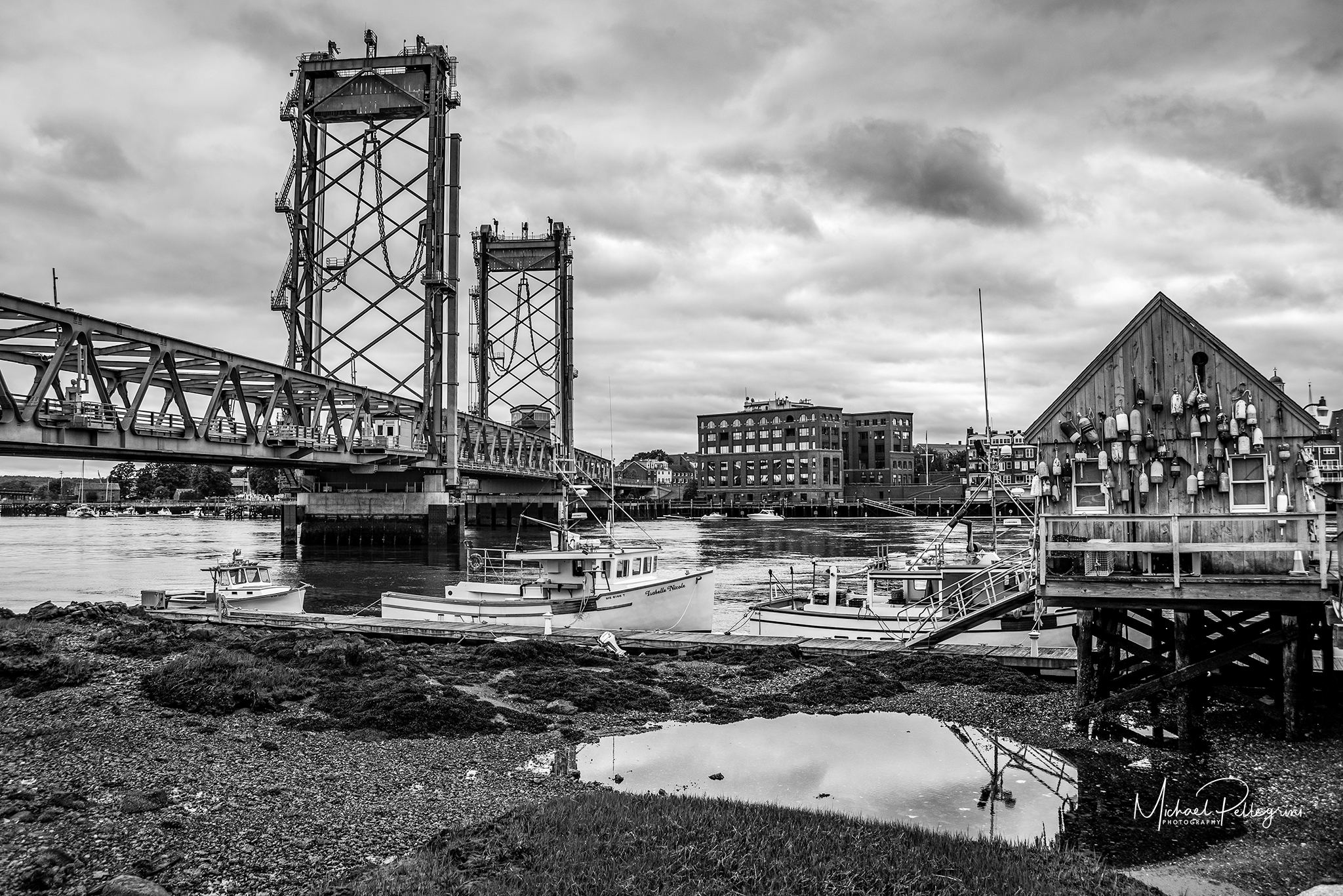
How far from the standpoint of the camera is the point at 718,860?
7918 mm

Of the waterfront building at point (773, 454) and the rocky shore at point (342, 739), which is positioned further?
the waterfront building at point (773, 454)

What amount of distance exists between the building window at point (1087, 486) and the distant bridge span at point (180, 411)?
45.3ft

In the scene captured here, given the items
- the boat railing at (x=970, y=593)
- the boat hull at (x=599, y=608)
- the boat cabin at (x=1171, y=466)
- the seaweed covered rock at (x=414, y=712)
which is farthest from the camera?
the boat hull at (x=599, y=608)

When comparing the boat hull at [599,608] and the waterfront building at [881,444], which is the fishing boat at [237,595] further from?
the waterfront building at [881,444]

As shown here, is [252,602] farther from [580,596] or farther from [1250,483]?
[1250,483]

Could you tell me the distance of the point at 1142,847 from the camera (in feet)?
30.0

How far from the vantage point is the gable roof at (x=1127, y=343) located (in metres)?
12.7

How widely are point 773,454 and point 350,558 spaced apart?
3884 inches

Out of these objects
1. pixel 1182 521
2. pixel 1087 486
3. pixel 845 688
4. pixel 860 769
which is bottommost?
pixel 860 769

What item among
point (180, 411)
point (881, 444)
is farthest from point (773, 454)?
point (180, 411)

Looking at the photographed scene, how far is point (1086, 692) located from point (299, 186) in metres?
65.0

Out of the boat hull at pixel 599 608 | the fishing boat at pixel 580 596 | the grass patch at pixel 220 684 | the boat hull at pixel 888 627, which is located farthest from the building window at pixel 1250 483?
the fishing boat at pixel 580 596

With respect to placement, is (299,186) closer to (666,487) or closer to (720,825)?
(720,825)

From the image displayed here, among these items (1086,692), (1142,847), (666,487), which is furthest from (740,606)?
(666,487)
